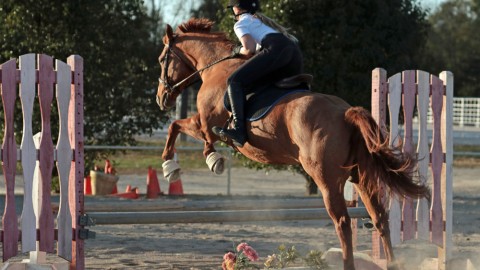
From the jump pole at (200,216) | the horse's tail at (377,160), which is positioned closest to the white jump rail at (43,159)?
the jump pole at (200,216)

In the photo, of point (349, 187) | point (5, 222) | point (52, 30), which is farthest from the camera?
point (52, 30)

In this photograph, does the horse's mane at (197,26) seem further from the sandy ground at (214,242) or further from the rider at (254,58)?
the sandy ground at (214,242)

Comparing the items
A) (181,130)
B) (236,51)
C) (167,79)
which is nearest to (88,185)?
(167,79)

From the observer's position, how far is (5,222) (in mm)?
6578

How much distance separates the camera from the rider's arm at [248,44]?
281 inches

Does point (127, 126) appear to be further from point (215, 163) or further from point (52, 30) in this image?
point (215, 163)

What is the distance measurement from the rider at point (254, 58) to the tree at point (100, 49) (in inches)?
322

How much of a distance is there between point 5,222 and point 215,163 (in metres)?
1.71

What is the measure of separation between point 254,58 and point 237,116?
48 centimetres

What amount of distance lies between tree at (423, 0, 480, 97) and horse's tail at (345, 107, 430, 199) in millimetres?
33486

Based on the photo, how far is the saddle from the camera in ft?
22.3

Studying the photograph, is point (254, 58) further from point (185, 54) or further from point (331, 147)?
point (185, 54)

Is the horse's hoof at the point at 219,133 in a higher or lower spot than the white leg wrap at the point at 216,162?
higher

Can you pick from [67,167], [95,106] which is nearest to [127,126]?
[95,106]
